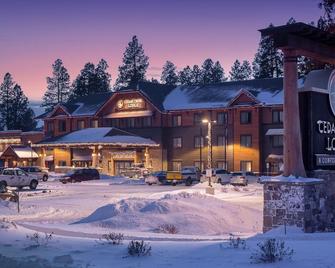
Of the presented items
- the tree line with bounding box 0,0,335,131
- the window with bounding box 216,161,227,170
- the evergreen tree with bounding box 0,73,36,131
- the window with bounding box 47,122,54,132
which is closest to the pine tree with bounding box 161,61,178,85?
the tree line with bounding box 0,0,335,131

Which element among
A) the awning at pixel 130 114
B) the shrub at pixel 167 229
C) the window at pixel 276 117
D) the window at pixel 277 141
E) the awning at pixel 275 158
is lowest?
the shrub at pixel 167 229

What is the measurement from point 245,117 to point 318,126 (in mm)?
50949

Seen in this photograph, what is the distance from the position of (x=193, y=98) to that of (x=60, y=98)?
71.1m

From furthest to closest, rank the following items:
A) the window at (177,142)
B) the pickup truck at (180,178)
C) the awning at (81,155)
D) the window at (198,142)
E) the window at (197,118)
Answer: the awning at (81,155) → the window at (177,142) → the window at (197,118) → the window at (198,142) → the pickup truck at (180,178)

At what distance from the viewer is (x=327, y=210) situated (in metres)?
18.9

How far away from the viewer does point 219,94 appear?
248 ft

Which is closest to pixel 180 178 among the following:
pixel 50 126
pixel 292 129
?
pixel 292 129

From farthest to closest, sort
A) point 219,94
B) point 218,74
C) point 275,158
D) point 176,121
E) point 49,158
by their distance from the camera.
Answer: point 218,74
point 49,158
point 176,121
point 219,94
point 275,158

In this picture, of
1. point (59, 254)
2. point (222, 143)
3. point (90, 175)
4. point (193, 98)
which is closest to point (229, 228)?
point (59, 254)

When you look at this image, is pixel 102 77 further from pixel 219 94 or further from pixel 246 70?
pixel 219 94

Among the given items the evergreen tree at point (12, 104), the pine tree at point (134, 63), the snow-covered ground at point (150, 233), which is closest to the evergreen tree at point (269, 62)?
the pine tree at point (134, 63)

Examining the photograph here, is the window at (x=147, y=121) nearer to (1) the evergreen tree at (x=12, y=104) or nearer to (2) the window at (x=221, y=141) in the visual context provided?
(2) the window at (x=221, y=141)

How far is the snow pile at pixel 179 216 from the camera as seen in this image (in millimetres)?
22172

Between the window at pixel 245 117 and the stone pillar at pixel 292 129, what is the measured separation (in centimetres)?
5185
